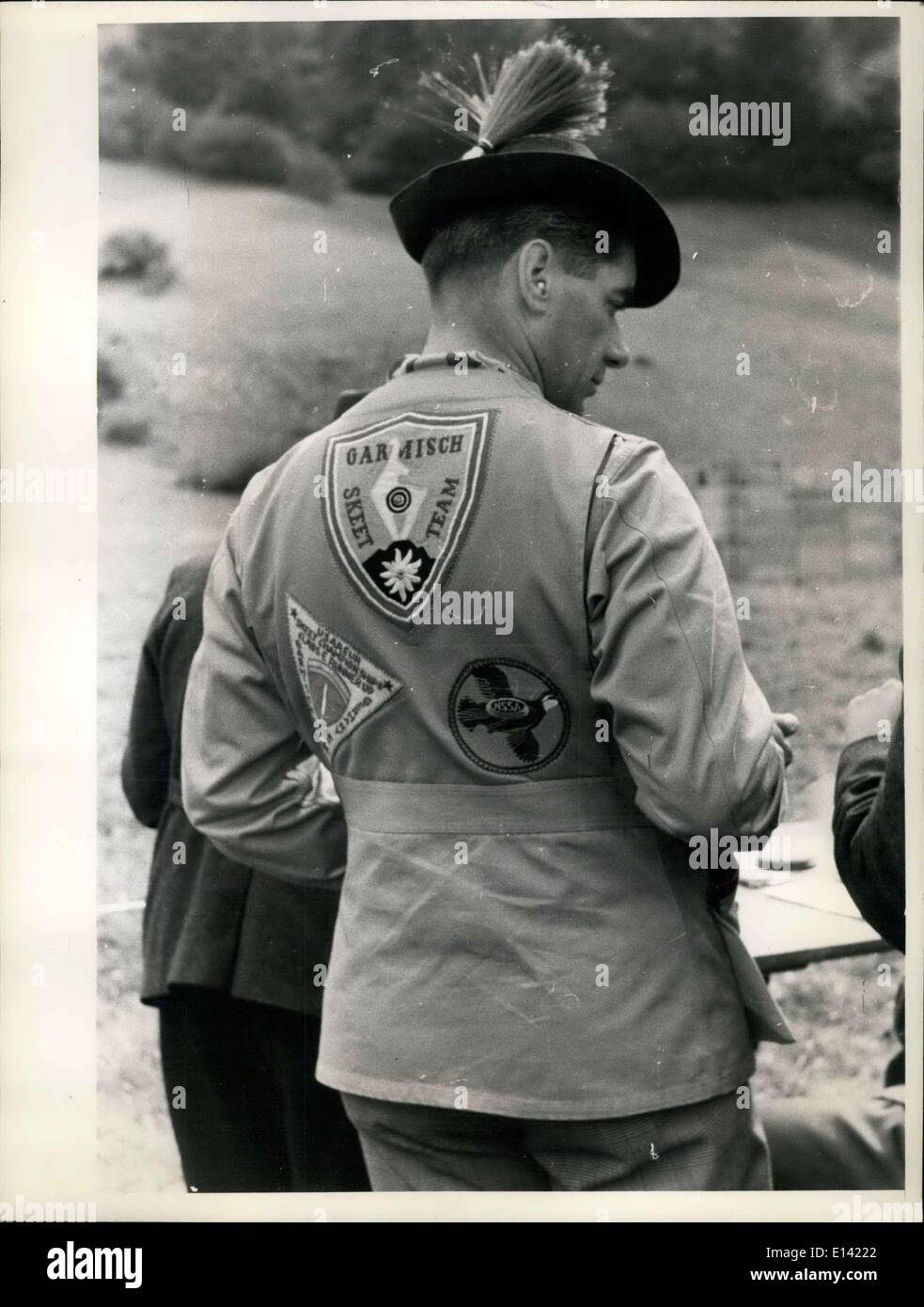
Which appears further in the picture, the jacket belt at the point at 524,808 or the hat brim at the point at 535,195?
the hat brim at the point at 535,195

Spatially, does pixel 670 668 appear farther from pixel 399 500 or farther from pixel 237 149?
pixel 237 149

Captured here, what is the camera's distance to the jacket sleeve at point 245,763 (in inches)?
101

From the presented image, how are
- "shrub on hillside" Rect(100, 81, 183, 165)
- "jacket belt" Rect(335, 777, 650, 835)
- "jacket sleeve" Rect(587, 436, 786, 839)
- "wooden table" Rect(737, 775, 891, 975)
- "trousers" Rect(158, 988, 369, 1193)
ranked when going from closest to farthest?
"jacket sleeve" Rect(587, 436, 786, 839), "jacket belt" Rect(335, 777, 650, 835), "wooden table" Rect(737, 775, 891, 975), "trousers" Rect(158, 988, 369, 1193), "shrub on hillside" Rect(100, 81, 183, 165)

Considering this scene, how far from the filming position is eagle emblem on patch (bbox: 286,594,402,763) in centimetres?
239

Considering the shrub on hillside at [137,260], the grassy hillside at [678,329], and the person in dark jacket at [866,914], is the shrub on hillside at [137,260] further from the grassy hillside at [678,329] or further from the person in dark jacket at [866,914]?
the person in dark jacket at [866,914]

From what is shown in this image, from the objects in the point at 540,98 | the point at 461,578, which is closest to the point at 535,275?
the point at 540,98

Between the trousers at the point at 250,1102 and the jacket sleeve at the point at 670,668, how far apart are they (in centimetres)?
102

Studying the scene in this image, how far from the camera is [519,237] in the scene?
2.49 metres

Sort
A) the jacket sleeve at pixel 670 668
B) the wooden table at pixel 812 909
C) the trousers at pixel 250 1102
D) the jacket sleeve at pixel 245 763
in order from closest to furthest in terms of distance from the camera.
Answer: the jacket sleeve at pixel 670 668 < the jacket sleeve at pixel 245 763 < the wooden table at pixel 812 909 < the trousers at pixel 250 1102

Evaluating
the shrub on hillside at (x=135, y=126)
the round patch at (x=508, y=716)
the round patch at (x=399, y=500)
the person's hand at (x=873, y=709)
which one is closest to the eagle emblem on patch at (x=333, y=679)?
the round patch at (x=508, y=716)

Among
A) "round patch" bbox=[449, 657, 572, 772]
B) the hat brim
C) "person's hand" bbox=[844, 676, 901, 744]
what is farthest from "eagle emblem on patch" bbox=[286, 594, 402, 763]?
"person's hand" bbox=[844, 676, 901, 744]

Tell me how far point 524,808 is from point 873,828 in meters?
0.76

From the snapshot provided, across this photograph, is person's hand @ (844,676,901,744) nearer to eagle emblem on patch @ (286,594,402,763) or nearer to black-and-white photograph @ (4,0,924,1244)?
black-and-white photograph @ (4,0,924,1244)

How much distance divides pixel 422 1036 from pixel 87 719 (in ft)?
3.46
